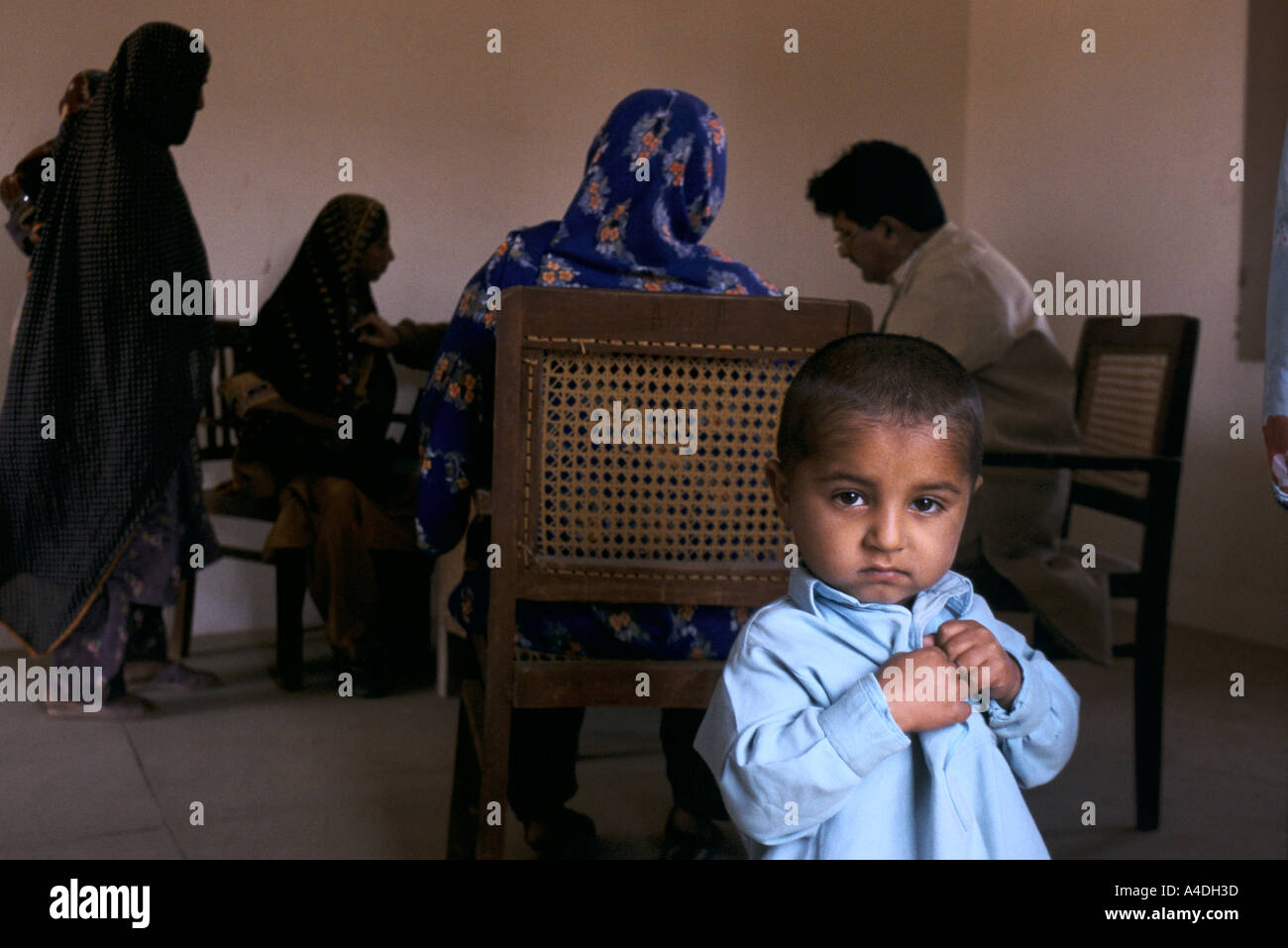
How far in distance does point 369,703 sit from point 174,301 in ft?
3.41

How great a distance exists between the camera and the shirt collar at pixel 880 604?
3.02ft

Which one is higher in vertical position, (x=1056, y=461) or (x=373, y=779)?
(x=1056, y=461)

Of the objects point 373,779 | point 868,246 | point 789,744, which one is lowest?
point 373,779

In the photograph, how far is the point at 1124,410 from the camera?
2436 mm

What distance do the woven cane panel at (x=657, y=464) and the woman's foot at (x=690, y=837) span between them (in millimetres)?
592

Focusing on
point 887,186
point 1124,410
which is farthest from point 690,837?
point 887,186

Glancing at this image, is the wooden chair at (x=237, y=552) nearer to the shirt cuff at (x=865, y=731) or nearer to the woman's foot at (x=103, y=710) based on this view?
the woman's foot at (x=103, y=710)

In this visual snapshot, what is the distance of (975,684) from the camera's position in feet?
2.91

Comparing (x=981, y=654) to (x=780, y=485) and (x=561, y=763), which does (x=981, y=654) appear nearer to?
(x=780, y=485)

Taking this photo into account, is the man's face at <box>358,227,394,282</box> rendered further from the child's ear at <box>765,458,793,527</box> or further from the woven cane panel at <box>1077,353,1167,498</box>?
the child's ear at <box>765,458,793,527</box>

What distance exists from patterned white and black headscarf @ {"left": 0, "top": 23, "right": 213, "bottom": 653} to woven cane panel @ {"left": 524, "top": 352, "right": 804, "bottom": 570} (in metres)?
1.53

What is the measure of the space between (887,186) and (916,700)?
6.66ft

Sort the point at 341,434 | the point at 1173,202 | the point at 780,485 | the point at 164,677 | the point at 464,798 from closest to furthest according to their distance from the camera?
the point at 780,485 → the point at 464,798 → the point at 164,677 → the point at 341,434 → the point at 1173,202
